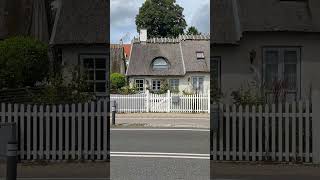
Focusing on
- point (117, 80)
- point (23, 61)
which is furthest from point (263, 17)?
point (23, 61)

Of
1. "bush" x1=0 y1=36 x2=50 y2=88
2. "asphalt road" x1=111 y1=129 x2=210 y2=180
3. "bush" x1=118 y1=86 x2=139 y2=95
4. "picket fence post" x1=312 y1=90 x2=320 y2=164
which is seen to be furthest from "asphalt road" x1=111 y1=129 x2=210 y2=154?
"picket fence post" x1=312 y1=90 x2=320 y2=164

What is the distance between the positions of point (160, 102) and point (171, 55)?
1.75 ft

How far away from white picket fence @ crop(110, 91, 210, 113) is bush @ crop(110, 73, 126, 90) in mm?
90

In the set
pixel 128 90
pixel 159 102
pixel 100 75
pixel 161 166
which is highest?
pixel 100 75

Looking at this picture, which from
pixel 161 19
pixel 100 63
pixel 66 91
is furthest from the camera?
pixel 66 91

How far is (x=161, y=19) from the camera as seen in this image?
441 cm

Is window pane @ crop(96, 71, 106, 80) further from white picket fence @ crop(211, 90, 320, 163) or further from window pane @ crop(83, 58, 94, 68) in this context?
white picket fence @ crop(211, 90, 320, 163)

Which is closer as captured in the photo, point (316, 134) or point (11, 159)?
point (11, 159)

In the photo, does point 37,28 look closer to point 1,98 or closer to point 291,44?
point 1,98

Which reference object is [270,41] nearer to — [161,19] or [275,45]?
[275,45]

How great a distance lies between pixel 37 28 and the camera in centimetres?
554

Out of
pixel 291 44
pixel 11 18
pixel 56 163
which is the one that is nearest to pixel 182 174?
pixel 56 163

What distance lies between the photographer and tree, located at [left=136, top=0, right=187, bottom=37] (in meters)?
4.38

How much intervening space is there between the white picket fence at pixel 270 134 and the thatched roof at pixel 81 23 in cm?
214
